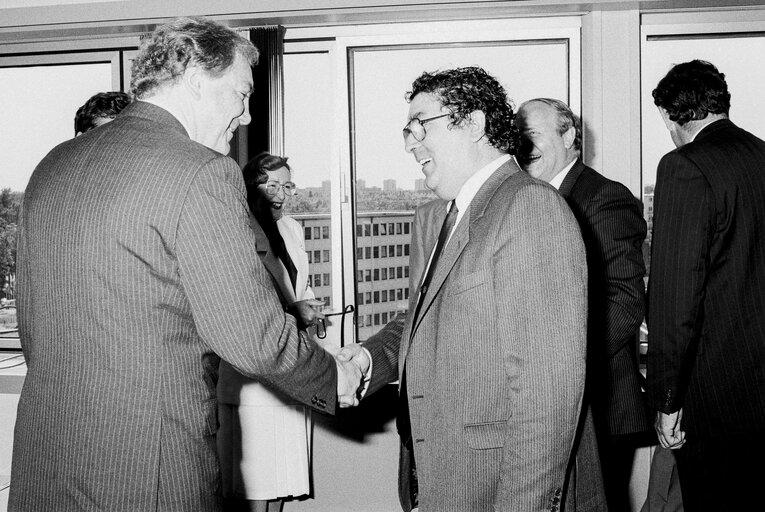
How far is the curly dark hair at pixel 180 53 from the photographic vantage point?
1529mm

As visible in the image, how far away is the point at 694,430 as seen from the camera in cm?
219

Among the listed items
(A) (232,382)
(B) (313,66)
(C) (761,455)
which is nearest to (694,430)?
Result: (C) (761,455)

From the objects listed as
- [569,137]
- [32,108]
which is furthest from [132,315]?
[32,108]

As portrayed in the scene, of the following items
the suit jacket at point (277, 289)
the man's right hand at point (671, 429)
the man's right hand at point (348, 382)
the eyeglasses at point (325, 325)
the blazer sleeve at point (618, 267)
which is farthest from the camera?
the eyeglasses at point (325, 325)

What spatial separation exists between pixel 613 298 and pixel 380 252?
4.66 ft

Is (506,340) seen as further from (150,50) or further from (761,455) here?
(761,455)

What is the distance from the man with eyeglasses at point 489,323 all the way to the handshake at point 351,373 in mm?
298

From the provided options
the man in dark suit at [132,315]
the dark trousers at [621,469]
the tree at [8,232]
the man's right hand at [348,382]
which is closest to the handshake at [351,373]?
the man's right hand at [348,382]

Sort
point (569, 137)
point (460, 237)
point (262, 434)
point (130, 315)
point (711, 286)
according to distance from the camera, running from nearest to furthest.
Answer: point (130, 315)
point (460, 237)
point (711, 286)
point (569, 137)
point (262, 434)

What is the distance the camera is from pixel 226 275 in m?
1.37

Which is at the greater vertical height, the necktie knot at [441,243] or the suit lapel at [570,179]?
the suit lapel at [570,179]

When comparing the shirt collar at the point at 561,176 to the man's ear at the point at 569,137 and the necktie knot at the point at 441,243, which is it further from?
the necktie knot at the point at 441,243

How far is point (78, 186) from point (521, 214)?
915 mm

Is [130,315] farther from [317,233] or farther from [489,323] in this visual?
[317,233]
